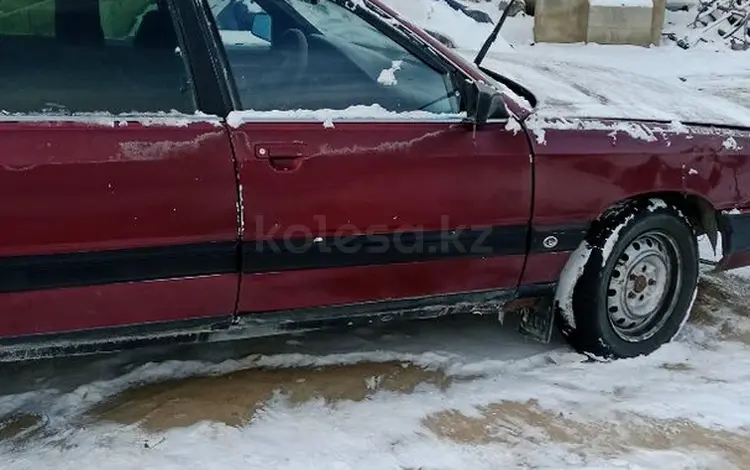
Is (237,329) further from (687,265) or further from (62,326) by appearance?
(687,265)

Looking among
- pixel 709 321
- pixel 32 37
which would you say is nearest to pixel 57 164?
pixel 32 37

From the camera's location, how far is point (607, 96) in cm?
415

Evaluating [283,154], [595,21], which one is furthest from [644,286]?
[595,21]

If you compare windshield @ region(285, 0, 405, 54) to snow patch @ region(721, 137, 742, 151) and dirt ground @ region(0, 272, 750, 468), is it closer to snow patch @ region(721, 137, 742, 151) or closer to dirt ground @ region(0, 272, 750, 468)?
dirt ground @ region(0, 272, 750, 468)

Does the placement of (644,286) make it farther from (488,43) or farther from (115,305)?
(115,305)

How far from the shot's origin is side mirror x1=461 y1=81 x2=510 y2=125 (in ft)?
11.1

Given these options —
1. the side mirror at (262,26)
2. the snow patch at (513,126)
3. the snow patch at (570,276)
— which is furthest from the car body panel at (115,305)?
the snow patch at (570,276)

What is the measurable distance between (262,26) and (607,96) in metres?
1.62

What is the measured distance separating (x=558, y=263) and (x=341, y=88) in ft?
3.81

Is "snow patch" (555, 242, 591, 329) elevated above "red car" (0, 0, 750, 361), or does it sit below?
below

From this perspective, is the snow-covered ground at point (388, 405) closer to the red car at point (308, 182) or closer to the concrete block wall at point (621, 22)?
the red car at point (308, 182)

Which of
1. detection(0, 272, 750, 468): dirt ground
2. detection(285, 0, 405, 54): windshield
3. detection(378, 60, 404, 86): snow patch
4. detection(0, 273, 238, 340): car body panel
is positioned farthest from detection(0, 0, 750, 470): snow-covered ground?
detection(285, 0, 405, 54): windshield

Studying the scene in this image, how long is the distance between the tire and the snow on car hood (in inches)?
16.1

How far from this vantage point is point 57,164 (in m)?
2.85
